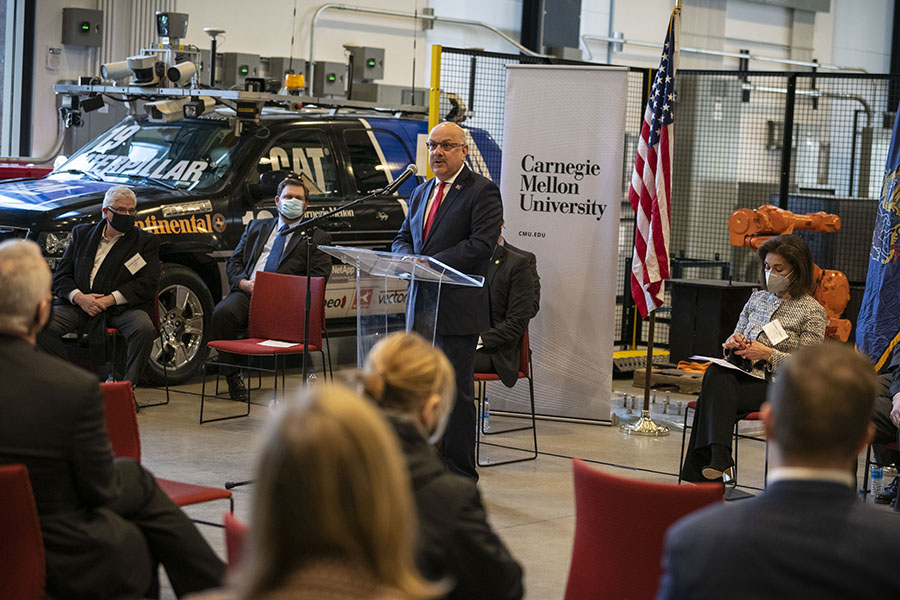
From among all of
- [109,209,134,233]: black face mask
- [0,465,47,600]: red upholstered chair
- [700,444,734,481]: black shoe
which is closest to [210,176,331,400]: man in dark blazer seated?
[109,209,134,233]: black face mask

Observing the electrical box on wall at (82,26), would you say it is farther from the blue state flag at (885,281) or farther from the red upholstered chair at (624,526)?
the red upholstered chair at (624,526)

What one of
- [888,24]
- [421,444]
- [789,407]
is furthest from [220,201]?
[888,24]

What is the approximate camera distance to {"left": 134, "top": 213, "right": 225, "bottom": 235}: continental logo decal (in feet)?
25.6

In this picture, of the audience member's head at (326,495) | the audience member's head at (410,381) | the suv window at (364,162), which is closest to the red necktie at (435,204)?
the audience member's head at (410,381)

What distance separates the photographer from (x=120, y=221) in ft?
23.7

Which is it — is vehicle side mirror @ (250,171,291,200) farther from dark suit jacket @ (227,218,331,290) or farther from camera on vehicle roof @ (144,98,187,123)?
camera on vehicle roof @ (144,98,187,123)

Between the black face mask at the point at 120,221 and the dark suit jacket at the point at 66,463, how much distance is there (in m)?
4.37

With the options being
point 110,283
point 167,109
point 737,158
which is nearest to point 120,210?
point 110,283

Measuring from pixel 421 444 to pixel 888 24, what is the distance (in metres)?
18.5

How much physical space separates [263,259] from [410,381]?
5.43m

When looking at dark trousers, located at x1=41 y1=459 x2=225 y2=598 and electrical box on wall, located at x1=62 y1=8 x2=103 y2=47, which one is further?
electrical box on wall, located at x1=62 y1=8 x2=103 y2=47

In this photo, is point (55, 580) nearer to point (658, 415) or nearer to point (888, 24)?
point (658, 415)

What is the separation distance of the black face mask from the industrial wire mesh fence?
7.64 ft

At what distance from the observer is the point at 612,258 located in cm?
742
